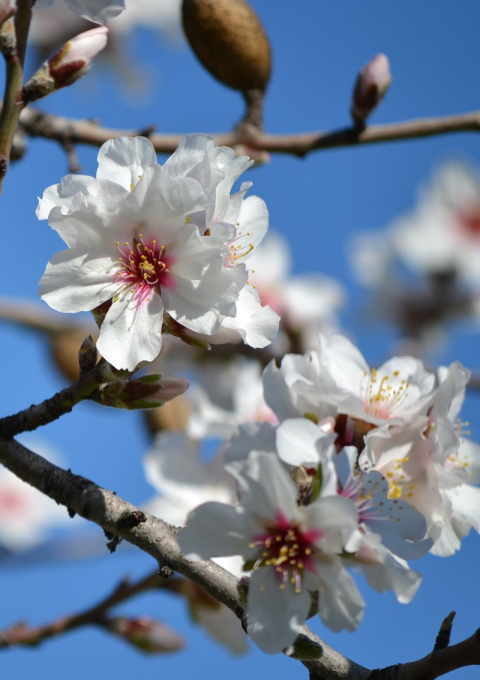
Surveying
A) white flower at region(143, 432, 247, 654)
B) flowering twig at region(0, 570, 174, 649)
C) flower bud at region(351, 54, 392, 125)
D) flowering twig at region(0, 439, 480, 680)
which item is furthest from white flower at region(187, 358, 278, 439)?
flowering twig at region(0, 439, 480, 680)

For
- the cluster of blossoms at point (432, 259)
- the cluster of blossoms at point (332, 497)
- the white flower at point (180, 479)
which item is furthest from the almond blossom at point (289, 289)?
the cluster of blossoms at point (332, 497)

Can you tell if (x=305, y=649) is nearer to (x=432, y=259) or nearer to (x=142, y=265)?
(x=142, y=265)

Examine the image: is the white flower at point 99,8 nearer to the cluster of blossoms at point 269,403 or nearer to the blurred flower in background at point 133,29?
the cluster of blossoms at point 269,403

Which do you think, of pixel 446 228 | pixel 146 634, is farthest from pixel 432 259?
pixel 146 634

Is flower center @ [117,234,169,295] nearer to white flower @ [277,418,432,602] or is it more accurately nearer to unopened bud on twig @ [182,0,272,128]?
white flower @ [277,418,432,602]

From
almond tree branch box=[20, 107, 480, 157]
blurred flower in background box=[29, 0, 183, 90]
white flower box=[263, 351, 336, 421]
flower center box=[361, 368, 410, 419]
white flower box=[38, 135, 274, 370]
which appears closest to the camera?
white flower box=[38, 135, 274, 370]

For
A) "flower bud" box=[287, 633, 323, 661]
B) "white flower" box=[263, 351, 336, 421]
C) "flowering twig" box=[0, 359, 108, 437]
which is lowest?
"flower bud" box=[287, 633, 323, 661]
